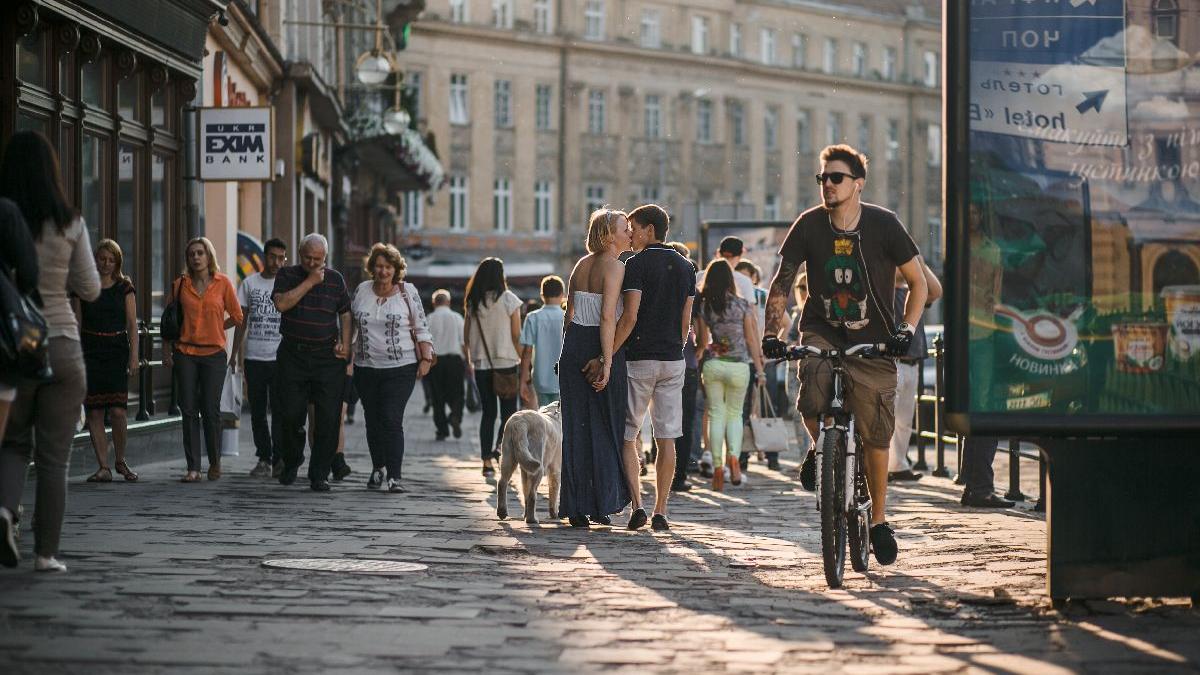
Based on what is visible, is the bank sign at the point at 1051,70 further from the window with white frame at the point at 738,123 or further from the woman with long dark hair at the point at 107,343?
the window with white frame at the point at 738,123

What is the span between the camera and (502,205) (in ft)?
223

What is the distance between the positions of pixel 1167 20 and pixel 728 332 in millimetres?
6944

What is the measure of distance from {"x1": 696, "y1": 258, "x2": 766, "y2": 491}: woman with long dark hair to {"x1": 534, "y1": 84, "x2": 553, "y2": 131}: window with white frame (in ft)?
179

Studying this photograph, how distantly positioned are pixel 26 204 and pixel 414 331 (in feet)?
18.9

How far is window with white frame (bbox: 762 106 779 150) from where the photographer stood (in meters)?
76.3

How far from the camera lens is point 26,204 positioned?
791 cm

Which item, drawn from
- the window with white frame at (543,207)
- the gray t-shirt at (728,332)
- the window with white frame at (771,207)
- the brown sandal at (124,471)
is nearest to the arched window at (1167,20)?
the gray t-shirt at (728,332)

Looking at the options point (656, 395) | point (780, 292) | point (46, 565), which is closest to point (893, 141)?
point (656, 395)

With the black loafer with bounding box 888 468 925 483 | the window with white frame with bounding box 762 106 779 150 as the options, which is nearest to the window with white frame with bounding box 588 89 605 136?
the window with white frame with bounding box 762 106 779 150

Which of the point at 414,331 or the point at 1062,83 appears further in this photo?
the point at 414,331

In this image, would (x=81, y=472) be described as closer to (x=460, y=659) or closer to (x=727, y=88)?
(x=460, y=659)

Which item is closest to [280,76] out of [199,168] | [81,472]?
[199,168]

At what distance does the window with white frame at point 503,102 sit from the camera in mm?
67375

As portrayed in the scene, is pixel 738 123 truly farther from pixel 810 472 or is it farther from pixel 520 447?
pixel 810 472
